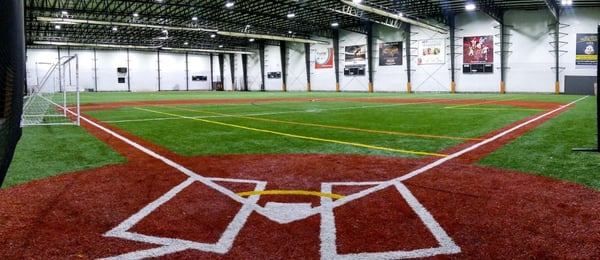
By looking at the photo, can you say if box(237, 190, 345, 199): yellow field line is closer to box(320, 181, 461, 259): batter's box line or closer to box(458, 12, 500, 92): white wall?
box(320, 181, 461, 259): batter's box line

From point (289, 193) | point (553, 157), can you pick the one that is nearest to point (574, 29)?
point (553, 157)

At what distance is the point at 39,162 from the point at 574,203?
767 centimetres

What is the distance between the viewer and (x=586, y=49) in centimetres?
4059

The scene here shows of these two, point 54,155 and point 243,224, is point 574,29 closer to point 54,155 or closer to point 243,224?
point 54,155

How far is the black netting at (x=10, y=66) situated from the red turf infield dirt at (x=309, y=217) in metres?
1.29

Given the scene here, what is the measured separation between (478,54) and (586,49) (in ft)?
32.0

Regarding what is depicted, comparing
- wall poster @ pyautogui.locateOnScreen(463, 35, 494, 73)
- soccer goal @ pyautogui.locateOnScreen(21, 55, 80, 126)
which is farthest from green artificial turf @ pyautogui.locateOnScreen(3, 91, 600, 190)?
wall poster @ pyautogui.locateOnScreen(463, 35, 494, 73)

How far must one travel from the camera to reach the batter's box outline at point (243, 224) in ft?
10.8

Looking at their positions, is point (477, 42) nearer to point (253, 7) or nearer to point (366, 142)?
point (253, 7)

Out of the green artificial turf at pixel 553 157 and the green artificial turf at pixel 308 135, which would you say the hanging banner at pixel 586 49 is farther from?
→ the green artificial turf at pixel 553 157

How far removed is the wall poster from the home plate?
46.6 meters

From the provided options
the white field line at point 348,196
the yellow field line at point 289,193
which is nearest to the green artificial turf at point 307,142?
the white field line at point 348,196

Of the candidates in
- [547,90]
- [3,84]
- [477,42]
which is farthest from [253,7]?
[3,84]

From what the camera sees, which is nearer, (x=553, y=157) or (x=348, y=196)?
(x=348, y=196)
